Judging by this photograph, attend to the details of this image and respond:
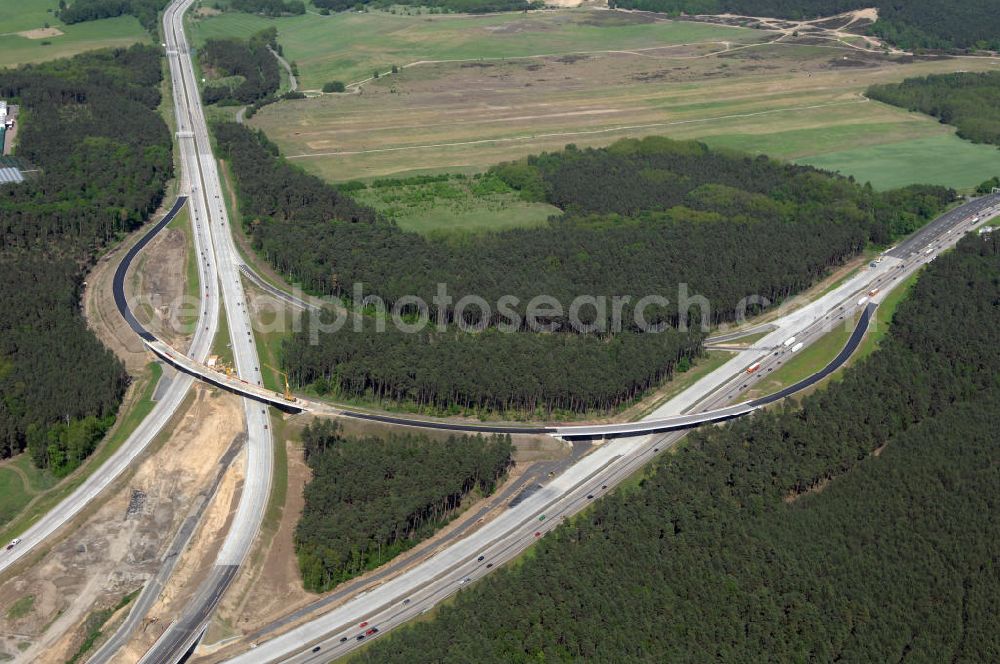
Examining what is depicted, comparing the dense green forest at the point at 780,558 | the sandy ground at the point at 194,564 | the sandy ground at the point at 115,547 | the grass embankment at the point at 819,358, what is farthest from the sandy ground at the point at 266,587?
the grass embankment at the point at 819,358

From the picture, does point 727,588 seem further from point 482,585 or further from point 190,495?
point 190,495

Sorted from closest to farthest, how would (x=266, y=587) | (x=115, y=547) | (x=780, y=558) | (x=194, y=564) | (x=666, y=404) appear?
1. (x=780, y=558)
2. (x=266, y=587)
3. (x=194, y=564)
4. (x=115, y=547)
5. (x=666, y=404)

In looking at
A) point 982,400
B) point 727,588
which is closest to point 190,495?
point 727,588

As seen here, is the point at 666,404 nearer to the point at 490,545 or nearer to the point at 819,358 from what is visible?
the point at 819,358

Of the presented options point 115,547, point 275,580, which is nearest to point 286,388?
point 115,547

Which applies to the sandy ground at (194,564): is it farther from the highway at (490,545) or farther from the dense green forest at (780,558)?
the dense green forest at (780,558)

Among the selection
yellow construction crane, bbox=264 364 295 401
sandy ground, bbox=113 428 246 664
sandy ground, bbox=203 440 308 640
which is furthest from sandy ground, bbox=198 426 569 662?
Answer: yellow construction crane, bbox=264 364 295 401
